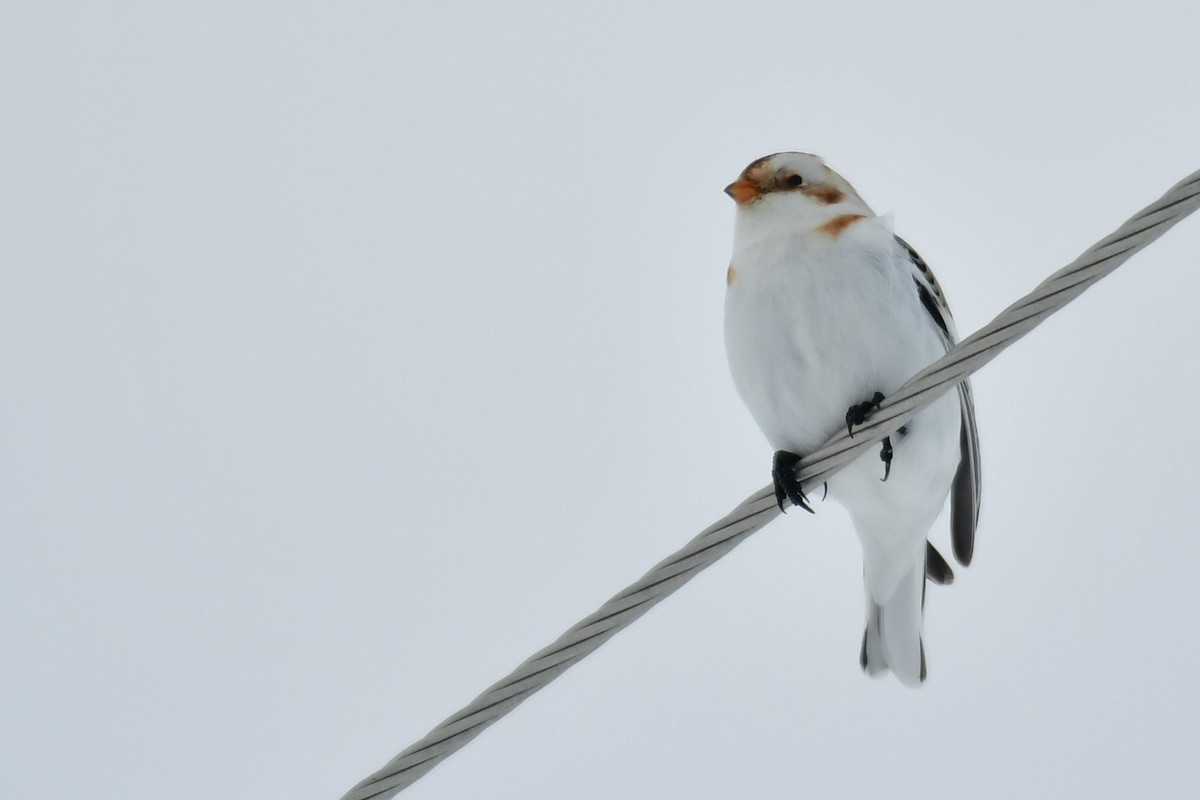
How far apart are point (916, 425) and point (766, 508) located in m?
1.36

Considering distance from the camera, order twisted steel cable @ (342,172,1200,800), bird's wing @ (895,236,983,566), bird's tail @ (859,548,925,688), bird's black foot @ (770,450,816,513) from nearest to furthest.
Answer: twisted steel cable @ (342,172,1200,800) → bird's black foot @ (770,450,816,513) → bird's wing @ (895,236,983,566) → bird's tail @ (859,548,925,688)

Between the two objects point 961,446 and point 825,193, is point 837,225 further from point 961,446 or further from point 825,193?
point 961,446

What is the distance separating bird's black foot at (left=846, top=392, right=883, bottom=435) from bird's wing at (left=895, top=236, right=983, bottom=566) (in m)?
0.56

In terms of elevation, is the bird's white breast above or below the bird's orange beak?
below

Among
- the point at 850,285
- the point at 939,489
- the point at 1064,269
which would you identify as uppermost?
the point at 850,285

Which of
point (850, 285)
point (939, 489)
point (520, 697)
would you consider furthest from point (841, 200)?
point (520, 697)

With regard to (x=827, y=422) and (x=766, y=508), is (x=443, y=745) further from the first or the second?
(x=827, y=422)

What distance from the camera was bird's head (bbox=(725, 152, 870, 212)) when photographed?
596 cm

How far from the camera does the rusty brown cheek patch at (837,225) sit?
566cm

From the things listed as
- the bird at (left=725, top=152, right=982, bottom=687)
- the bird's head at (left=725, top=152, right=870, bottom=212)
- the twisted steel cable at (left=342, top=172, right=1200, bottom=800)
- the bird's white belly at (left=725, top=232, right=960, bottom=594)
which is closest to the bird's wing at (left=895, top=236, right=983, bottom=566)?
the bird at (left=725, top=152, right=982, bottom=687)

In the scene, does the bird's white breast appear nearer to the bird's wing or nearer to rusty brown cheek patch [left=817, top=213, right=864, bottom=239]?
rusty brown cheek patch [left=817, top=213, right=864, bottom=239]

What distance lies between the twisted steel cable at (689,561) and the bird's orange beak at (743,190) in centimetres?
183

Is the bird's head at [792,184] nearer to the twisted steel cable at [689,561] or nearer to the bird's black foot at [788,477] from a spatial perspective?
the bird's black foot at [788,477]

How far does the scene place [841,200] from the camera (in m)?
6.07
